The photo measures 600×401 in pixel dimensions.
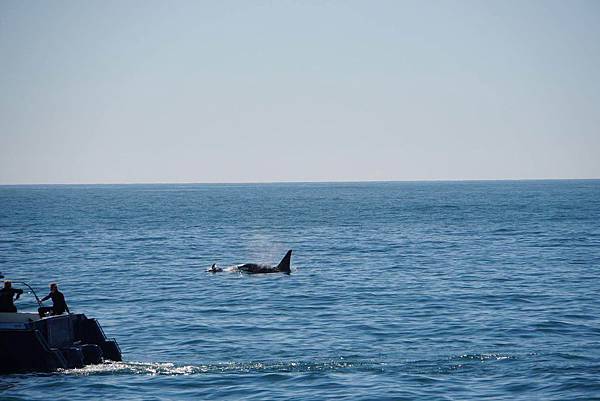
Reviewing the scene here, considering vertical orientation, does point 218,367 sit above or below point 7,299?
below

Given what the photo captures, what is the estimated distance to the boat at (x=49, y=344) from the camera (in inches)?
998

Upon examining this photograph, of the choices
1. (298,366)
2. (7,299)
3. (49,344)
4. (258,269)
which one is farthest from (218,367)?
(258,269)

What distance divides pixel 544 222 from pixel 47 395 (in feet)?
310

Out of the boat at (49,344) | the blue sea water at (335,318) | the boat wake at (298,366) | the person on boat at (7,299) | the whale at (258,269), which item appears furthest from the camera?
the whale at (258,269)

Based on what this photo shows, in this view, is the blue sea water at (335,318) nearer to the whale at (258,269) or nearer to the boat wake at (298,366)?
the boat wake at (298,366)

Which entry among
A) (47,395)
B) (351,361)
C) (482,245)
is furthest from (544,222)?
(47,395)

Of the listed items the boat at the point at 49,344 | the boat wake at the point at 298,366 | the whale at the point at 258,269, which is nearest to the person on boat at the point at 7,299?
the boat at the point at 49,344

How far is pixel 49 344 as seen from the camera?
26234 millimetres

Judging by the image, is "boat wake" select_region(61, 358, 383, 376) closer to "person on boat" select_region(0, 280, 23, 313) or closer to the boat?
the boat

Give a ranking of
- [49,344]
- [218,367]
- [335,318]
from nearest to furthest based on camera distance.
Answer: [49,344] → [218,367] → [335,318]

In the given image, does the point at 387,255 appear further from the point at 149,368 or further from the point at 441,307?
the point at 149,368

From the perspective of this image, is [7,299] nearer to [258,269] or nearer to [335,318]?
[335,318]

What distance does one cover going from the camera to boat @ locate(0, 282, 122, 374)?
2536cm

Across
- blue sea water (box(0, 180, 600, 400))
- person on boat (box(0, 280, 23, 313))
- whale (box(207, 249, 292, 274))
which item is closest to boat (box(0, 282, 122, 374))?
blue sea water (box(0, 180, 600, 400))
